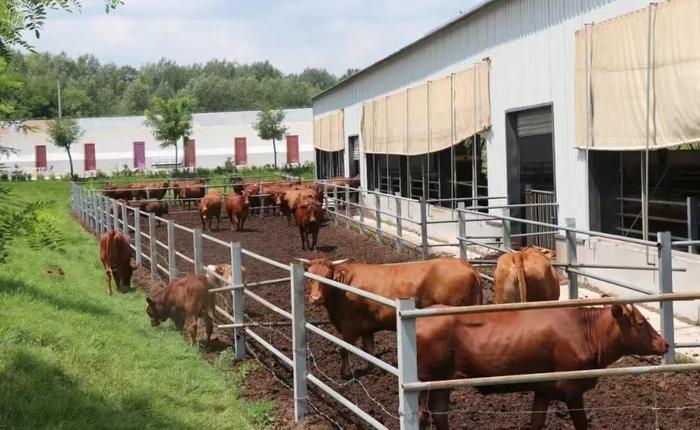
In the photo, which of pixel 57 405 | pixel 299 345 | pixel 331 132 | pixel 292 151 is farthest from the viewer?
pixel 292 151

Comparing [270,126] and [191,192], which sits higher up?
[270,126]

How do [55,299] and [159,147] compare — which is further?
[159,147]

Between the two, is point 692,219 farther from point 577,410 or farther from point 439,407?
point 439,407

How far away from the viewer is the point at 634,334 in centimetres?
575

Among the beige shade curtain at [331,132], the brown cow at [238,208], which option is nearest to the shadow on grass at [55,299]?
the brown cow at [238,208]

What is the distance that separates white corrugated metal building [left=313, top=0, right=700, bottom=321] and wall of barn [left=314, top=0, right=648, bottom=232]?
0.02 metres

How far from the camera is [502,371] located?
18.6ft

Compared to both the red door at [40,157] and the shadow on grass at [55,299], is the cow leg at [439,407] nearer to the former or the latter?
the shadow on grass at [55,299]

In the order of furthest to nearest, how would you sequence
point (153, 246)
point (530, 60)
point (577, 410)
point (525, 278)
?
point (530, 60) → point (153, 246) → point (525, 278) → point (577, 410)

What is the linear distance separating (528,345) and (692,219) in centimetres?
638

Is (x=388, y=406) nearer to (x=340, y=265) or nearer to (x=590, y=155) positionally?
(x=340, y=265)

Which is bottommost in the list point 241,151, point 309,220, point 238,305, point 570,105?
point 238,305

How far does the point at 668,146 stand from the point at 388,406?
598 cm

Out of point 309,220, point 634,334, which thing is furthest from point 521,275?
point 309,220
